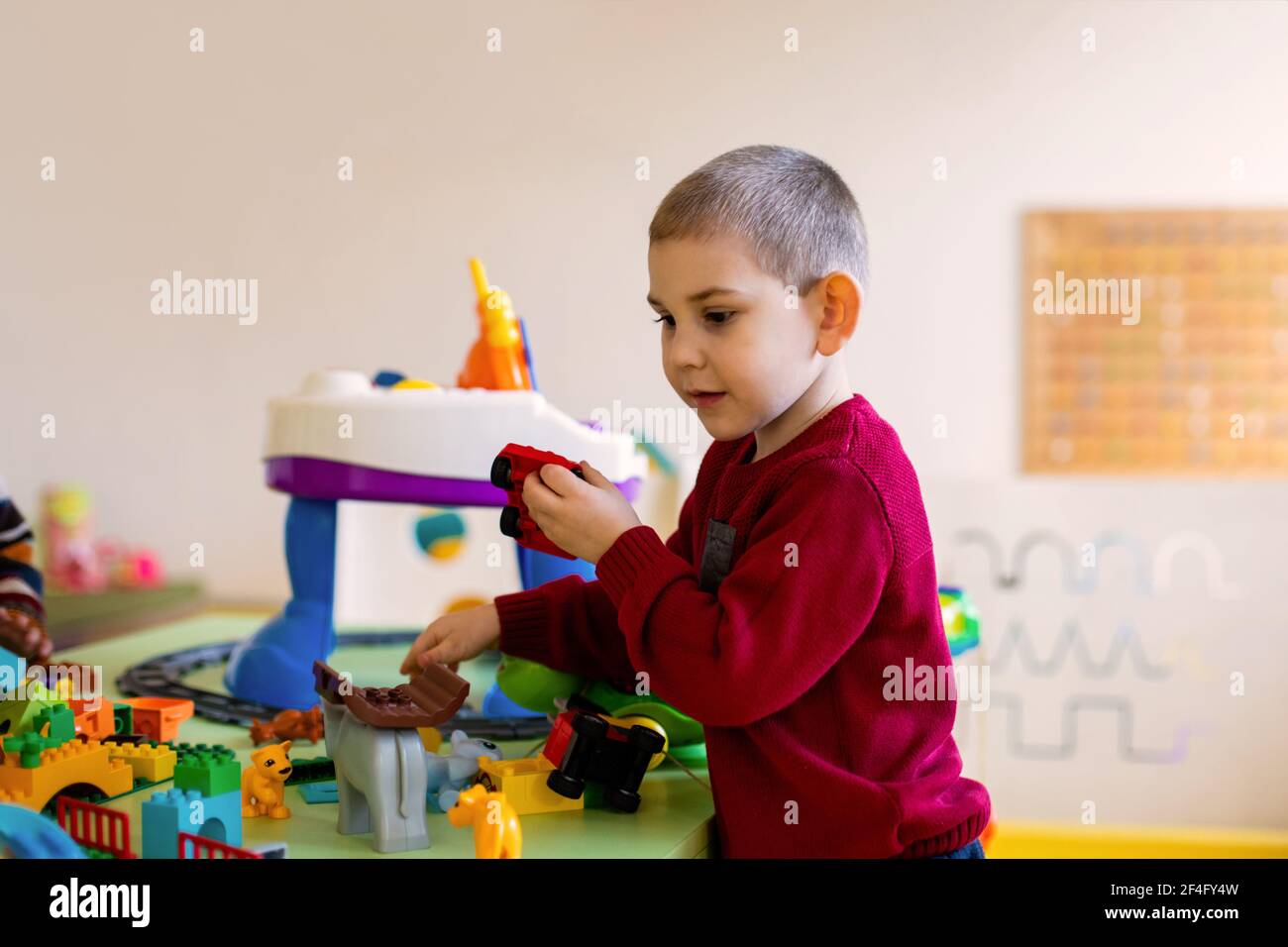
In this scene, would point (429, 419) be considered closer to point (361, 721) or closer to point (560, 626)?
point (560, 626)

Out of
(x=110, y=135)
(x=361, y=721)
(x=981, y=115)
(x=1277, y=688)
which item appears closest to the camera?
(x=361, y=721)

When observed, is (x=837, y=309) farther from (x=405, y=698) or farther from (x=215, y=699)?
(x=215, y=699)

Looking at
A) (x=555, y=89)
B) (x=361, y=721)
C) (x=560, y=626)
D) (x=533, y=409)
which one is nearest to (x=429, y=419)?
(x=533, y=409)

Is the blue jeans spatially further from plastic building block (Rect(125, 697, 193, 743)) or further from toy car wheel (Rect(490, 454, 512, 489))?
plastic building block (Rect(125, 697, 193, 743))

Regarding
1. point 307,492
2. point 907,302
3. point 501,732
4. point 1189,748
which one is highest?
point 907,302

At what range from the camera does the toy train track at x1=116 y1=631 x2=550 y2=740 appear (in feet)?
2.57

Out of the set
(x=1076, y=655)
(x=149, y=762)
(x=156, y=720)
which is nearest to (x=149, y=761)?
(x=149, y=762)

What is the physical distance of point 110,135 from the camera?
1897 mm

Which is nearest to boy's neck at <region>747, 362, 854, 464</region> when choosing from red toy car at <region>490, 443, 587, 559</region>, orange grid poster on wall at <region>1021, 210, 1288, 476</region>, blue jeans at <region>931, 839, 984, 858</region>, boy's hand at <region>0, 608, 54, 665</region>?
red toy car at <region>490, 443, 587, 559</region>

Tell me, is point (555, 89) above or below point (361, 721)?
above

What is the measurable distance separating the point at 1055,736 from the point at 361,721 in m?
1.44

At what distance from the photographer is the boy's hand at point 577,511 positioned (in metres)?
0.59

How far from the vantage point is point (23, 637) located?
0.85 m

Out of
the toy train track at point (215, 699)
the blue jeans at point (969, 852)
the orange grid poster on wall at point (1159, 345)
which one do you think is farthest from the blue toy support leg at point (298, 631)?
the orange grid poster on wall at point (1159, 345)
